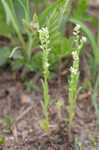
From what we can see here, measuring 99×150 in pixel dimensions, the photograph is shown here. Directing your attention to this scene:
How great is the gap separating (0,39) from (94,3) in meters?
1.23

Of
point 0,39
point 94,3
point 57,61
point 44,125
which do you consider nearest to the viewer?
point 44,125

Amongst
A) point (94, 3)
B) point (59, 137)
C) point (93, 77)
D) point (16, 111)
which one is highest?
point (94, 3)

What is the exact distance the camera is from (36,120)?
1.56 metres

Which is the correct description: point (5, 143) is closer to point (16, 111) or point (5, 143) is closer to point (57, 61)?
point (16, 111)

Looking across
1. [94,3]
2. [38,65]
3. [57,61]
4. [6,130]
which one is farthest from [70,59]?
[94,3]

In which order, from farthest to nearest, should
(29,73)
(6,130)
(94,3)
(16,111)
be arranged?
(94,3) < (29,73) < (16,111) < (6,130)

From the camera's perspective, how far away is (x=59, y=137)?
1.41m

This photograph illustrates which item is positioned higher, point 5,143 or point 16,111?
point 16,111

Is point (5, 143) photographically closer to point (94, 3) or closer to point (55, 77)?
point (55, 77)

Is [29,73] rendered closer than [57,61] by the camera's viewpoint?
No

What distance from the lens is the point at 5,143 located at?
1364mm

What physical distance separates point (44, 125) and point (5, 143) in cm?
28

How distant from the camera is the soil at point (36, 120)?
1386 millimetres

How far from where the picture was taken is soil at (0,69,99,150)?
4.55 feet
